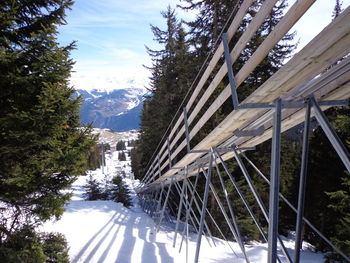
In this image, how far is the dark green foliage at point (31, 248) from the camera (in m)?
4.46

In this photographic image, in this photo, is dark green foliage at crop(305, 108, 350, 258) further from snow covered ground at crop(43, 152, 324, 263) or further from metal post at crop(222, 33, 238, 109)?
metal post at crop(222, 33, 238, 109)

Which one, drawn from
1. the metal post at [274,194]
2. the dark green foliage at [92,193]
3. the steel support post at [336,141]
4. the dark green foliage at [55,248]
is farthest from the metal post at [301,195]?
the dark green foliage at [92,193]

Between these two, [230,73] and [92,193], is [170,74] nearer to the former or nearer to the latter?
[92,193]

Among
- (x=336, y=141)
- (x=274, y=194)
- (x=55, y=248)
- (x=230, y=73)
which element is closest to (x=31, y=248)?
(x=55, y=248)

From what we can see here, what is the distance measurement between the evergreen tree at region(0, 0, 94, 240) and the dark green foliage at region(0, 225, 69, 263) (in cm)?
22

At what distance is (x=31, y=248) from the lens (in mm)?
4816

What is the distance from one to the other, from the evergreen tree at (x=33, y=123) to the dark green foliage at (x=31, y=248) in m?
0.22

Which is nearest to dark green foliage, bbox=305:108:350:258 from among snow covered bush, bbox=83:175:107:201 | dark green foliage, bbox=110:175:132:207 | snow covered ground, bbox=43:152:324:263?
snow covered ground, bbox=43:152:324:263

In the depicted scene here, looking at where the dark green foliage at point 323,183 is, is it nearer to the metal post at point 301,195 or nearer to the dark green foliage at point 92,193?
the metal post at point 301,195

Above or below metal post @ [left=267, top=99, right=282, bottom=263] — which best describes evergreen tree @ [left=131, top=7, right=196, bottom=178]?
above

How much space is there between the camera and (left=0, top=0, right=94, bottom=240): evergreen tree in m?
4.48

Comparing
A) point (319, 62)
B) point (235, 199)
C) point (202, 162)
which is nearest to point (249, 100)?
point (319, 62)

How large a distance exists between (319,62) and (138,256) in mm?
6081

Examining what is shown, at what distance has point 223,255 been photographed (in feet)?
21.7
